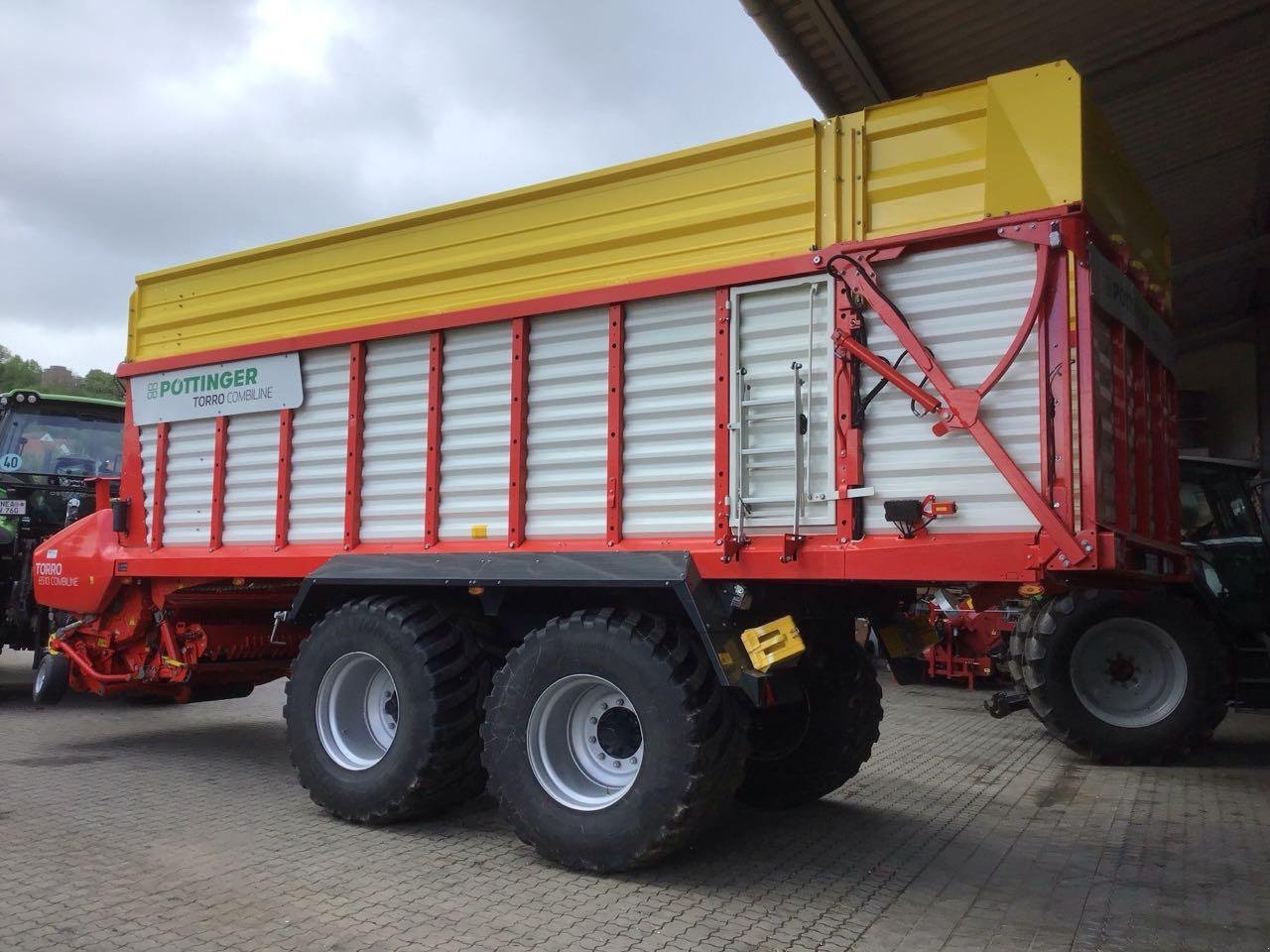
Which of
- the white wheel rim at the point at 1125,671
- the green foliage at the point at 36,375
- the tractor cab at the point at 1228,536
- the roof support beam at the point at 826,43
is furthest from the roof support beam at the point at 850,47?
the green foliage at the point at 36,375

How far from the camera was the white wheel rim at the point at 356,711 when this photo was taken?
523cm

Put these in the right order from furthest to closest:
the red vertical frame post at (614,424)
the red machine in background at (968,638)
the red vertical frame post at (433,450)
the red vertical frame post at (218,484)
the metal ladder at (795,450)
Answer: the red machine in background at (968,638), the red vertical frame post at (218,484), the red vertical frame post at (433,450), the red vertical frame post at (614,424), the metal ladder at (795,450)

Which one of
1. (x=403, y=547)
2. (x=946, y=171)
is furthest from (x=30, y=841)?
(x=946, y=171)

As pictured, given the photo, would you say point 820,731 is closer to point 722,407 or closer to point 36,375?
point 722,407

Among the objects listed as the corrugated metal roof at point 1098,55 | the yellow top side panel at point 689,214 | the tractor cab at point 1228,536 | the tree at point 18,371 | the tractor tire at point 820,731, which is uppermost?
the tree at point 18,371

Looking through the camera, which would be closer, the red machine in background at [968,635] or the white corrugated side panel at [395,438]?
the white corrugated side panel at [395,438]

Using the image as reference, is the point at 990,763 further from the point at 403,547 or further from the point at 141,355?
the point at 141,355

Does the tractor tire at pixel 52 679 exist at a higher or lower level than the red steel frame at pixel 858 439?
lower

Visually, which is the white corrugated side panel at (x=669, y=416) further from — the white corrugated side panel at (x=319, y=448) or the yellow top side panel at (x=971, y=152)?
the white corrugated side panel at (x=319, y=448)

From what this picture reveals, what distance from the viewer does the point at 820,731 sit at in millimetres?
5508

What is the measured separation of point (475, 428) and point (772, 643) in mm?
1924

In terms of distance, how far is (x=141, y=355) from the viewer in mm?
6645

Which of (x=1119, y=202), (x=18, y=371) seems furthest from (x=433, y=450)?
(x=18, y=371)

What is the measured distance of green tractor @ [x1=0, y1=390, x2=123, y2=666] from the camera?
8352 mm
